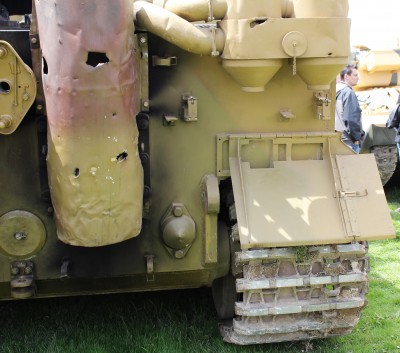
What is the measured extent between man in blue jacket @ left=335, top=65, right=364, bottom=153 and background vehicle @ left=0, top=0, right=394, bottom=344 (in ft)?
13.6

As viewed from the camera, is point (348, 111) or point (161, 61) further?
point (348, 111)

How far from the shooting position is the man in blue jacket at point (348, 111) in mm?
8047

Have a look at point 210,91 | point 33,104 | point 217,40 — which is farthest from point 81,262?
point 217,40

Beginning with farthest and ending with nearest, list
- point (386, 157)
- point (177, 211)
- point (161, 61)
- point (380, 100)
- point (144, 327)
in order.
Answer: point (380, 100) → point (386, 157) → point (144, 327) → point (177, 211) → point (161, 61)

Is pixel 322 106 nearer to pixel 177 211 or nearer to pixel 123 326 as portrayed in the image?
pixel 177 211

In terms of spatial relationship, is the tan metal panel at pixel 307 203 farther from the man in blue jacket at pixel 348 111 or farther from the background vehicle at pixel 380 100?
the background vehicle at pixel 380 100

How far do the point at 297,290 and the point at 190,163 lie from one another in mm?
938

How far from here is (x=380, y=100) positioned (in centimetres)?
981

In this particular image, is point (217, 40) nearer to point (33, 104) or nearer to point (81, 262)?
point (33, 104)

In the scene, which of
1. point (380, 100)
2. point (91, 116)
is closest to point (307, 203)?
point (91, 116)

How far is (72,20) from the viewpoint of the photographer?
10.3ft

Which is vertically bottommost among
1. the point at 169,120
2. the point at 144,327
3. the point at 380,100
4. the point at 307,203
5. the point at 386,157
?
the point at 144,327

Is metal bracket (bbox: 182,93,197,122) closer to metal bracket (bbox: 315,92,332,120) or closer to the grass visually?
metal bracket (bbox: 315,92,332,120)

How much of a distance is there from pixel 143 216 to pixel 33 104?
856 millimetres
